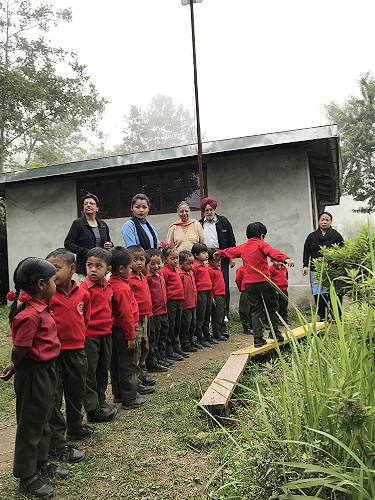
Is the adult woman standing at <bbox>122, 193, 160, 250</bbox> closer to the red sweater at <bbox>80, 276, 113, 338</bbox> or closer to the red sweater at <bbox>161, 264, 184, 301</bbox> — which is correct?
the red sweater at <bbox>161, 264, 184, 301</bbox>

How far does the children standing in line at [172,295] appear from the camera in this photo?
5887 millimetres

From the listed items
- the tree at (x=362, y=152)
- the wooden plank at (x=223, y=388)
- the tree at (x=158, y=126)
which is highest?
the tree at (x=158, y=126)

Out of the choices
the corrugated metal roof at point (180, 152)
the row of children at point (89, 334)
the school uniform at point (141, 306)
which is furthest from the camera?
the corrugated metal roof at point (180, 152)

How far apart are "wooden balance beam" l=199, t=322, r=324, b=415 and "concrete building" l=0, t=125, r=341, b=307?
4030mm

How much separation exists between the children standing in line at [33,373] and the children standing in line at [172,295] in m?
3.17

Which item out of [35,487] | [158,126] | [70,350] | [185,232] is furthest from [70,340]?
[158,126]

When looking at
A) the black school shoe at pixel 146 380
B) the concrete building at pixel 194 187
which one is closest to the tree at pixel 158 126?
the concrete building at pixel 194 187

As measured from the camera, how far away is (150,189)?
10.2 m

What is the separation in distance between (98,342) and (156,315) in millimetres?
1775

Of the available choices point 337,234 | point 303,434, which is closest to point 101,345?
point 303,434

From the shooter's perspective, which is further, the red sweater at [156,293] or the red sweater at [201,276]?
the red sweater at [201,276]

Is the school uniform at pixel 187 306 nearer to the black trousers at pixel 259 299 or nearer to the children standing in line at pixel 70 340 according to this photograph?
the black trousers at pixel 259 299

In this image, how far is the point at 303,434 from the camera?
2242 mm

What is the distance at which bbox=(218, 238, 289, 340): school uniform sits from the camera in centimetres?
536
